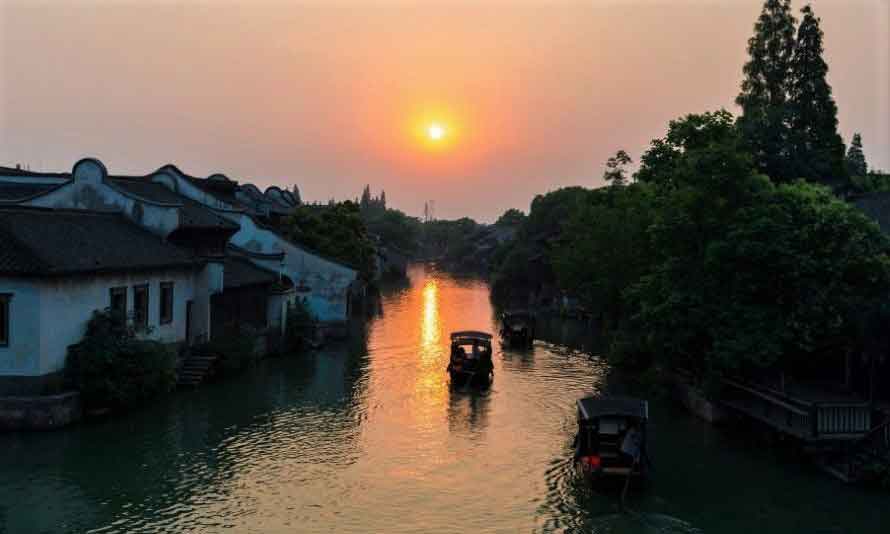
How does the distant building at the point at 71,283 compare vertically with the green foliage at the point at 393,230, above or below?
below

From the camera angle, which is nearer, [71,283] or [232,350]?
[71,283]

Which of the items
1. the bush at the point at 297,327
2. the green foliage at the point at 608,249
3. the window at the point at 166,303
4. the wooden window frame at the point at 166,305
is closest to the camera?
the wooden window frame at the point at 166,305

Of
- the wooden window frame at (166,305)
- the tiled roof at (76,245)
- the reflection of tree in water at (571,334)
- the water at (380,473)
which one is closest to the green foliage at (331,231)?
the reflection of tree in water at (571,334)

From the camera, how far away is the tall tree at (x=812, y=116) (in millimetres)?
42875

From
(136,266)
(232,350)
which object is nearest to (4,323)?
(136,266)

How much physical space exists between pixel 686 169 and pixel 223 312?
23.7 metres

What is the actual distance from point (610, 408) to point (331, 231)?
4685 centimetres

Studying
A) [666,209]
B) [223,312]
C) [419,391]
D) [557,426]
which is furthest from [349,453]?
[223,312]

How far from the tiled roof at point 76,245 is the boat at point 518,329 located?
22181 mm

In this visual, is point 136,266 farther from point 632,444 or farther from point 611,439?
point 632,444

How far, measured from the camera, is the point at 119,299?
3161 cm

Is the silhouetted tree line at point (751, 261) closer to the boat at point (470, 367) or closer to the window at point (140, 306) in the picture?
the boat at point (470, 367)

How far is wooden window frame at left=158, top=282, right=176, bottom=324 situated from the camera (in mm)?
34756

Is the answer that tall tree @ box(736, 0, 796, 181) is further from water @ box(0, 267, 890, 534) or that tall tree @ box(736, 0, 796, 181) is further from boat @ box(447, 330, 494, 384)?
water @ box(0, 267, 890, 534)
